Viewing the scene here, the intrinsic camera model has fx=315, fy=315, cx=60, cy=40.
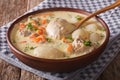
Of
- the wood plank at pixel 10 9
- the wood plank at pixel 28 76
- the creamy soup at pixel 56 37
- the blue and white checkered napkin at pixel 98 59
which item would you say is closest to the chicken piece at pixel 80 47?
the creamy soup at pixel 56 37

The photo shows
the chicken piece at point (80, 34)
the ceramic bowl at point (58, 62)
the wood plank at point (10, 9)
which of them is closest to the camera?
the ceramic bowl at point (58, 62)

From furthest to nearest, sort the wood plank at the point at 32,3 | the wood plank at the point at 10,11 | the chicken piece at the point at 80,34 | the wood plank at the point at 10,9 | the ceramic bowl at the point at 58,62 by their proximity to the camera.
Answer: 1. the wood plank at the point at 32,3
2. the wood plank at the point at 10,9
3. the wood plank at the point at 10,11
4. the chicken piece at the point at 80,34
5. the ceramic bowl at the point at 58,62

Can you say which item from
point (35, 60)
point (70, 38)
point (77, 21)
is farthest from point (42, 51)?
point (77, 21)

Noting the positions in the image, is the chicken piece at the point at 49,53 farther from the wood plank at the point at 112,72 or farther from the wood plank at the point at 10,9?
the wood plank at the point at 10,9

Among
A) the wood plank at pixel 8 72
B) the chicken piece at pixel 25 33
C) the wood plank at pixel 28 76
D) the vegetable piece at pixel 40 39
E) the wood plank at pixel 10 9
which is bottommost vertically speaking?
the wood plank at pixel 10 9

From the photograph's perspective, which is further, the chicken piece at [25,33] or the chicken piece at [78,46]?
the chicken piece at [25,33]

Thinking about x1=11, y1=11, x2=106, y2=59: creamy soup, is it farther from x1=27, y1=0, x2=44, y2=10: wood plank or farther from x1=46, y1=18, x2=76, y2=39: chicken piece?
x1=27, y1=0, x2=44, y2=10: wood plank

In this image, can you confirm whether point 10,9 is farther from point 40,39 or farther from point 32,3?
point 40,39

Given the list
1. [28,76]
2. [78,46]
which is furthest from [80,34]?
[28,76]

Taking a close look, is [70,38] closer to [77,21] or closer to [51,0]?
[77,21]
